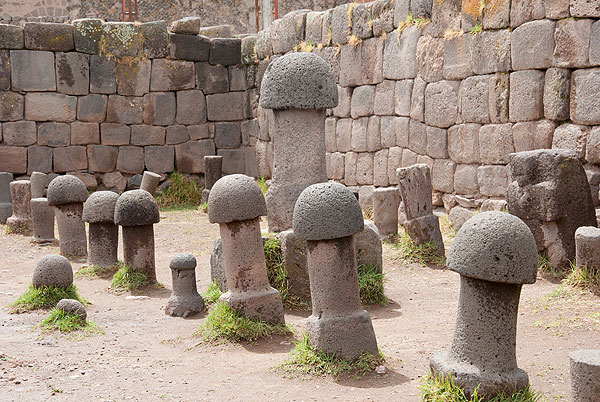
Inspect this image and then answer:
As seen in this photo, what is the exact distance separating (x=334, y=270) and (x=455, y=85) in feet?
17.4

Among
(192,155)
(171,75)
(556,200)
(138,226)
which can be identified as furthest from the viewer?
(192,155)

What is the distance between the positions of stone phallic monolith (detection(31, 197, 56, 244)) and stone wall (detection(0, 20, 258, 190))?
3.25 m

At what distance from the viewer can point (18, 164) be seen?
45.7 feet

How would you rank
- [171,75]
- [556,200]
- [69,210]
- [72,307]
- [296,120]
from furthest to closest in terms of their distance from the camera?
[171,75] → [69,210] → [556,200] → [296,120] → [72,307]

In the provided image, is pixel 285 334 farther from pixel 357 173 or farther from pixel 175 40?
pixel 175 40

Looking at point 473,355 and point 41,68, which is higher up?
point 41,68

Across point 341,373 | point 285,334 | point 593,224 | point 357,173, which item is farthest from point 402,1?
point 341,373

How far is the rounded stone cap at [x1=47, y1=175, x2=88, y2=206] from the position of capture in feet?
32.1

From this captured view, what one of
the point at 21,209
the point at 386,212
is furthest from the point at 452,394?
the point at 21,209

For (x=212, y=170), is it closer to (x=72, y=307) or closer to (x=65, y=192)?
(x=65, y=192)

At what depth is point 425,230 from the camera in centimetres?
898

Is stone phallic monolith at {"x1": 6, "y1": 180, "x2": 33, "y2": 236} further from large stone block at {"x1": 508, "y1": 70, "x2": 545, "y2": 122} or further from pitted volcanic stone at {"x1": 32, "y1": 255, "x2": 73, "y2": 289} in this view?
large stone block at {"x1": 508, "y1": 70, "x2": 545, "y2": 122}

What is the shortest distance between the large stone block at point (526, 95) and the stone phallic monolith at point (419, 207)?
3.93 ft

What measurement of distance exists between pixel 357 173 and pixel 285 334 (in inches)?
238
